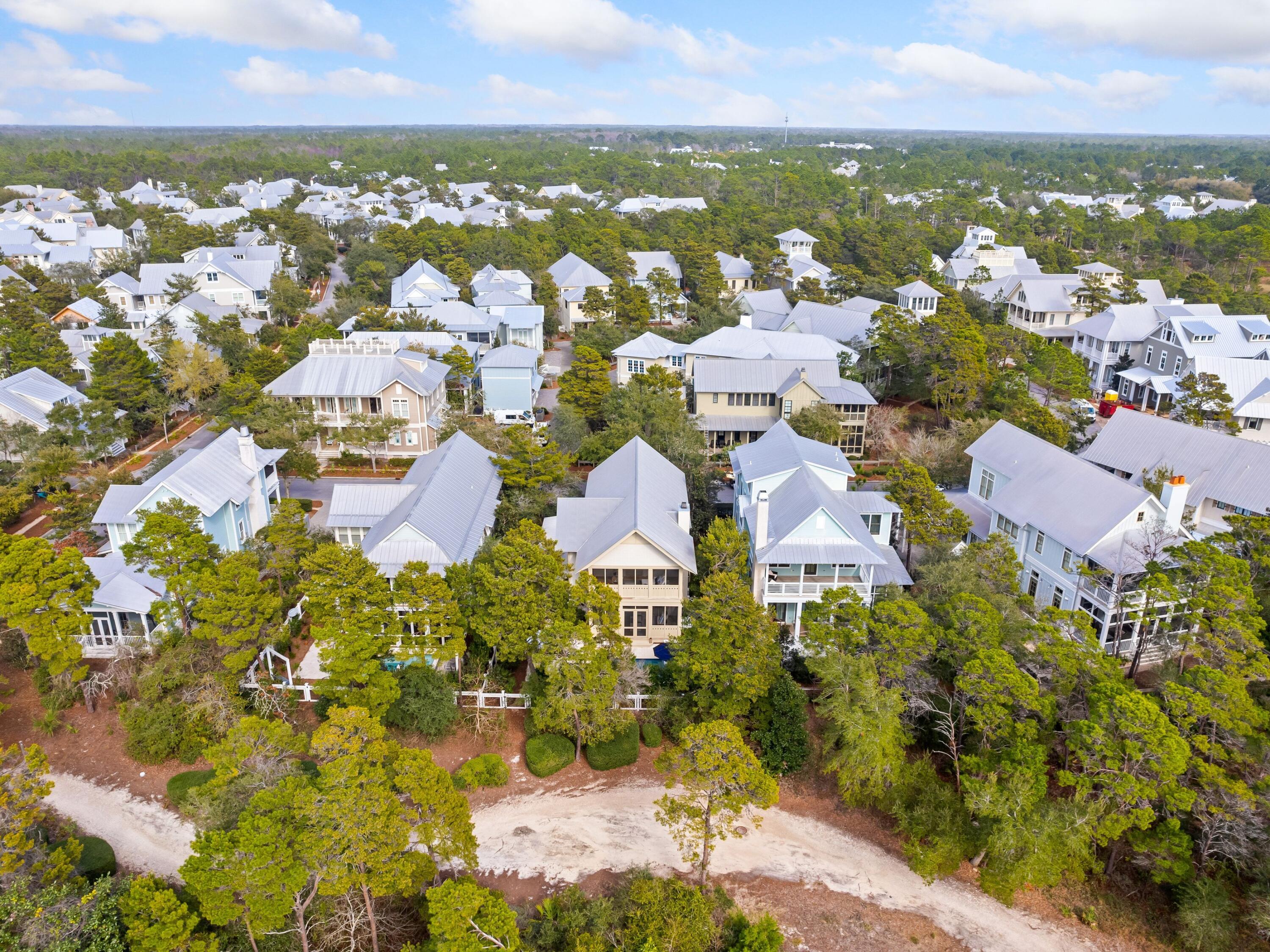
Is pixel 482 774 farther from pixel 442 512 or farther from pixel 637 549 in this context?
pixel 442 512

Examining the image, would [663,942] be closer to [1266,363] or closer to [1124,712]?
[1124,712]

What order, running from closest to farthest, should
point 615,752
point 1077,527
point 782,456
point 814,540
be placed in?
point 615,752 < point 814,540 < point 1077,527 < point 782,456

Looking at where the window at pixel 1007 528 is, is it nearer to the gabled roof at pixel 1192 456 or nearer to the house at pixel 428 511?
the gabled roof at pixel 1192 456

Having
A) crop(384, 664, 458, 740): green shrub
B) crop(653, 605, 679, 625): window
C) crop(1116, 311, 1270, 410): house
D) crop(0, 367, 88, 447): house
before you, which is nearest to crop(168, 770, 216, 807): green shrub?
crop(384, 664, 458, 740): green shrub

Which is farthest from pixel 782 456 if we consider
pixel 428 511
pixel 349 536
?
pixel 349 536

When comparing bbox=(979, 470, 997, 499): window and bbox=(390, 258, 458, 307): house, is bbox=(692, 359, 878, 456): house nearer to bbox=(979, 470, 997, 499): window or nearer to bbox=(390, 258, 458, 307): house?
bbox=(979, 470, 997, 499): window
